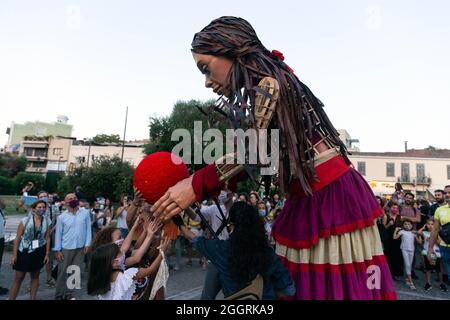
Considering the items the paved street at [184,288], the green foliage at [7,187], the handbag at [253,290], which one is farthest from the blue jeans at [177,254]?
the green foliage at [7,187]

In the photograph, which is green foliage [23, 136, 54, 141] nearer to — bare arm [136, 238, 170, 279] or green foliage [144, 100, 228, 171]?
green foliage [144, 100, 228, 171]

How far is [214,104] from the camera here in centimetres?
167

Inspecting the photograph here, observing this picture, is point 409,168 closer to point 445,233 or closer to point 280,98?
point 445,233

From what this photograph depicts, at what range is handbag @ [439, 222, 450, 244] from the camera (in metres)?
5.23

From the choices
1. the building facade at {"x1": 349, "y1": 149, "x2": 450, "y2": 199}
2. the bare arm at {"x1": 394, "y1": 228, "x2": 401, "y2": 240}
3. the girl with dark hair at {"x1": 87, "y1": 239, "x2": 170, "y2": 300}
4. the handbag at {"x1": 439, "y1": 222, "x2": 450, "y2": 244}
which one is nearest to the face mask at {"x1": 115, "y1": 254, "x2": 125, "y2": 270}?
the girl with dark hair at {"x1": 87, "y1": 239, "x2": 170, "y2": 300}

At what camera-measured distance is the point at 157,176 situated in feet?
5.65

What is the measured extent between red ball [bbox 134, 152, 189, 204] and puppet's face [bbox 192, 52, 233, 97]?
1.56 ft

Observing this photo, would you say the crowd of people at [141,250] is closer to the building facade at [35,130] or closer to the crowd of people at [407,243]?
the crowd of people at [407,243]

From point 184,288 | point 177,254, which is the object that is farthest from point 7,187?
point 184,288

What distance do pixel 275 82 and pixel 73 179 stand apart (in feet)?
120

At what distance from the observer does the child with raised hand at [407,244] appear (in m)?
7.05

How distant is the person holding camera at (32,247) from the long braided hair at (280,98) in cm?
547
